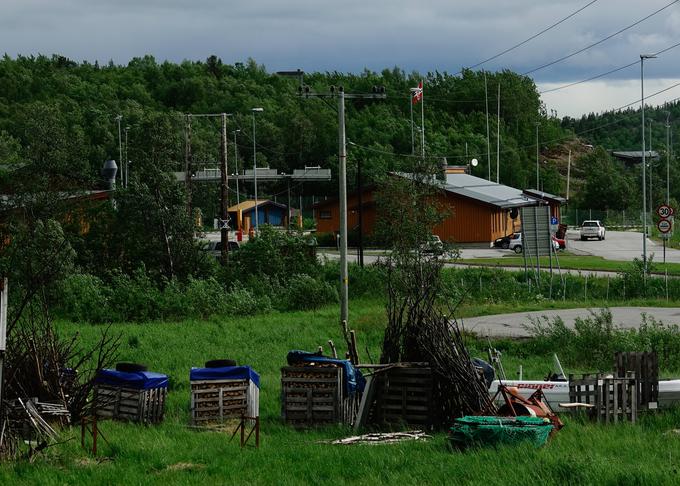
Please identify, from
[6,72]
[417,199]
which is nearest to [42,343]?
[417,199]

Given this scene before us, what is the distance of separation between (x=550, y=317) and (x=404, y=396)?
56.0ft

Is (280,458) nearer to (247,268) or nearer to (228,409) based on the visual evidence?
(228,409)

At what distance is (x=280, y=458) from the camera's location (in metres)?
15.7

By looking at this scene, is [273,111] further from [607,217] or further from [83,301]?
[83,301]

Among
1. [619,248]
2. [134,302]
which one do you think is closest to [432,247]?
[134,302]

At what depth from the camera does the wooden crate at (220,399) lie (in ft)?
61.8

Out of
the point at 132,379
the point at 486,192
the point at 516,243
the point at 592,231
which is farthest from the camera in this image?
the point at 592,231

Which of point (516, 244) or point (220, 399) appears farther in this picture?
point (516, 244)

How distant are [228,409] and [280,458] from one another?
3490mm

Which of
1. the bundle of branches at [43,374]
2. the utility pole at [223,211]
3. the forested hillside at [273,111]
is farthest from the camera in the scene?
the forested hillside at [273,111]

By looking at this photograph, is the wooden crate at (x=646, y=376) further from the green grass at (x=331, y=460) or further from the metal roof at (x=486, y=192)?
the metal roof at (x=486, y=192)

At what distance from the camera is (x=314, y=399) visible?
19031mm

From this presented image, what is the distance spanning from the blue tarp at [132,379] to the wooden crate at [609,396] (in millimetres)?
7038

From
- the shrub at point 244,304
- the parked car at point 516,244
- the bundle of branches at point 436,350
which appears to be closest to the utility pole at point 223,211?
the shrub at point 244,304
